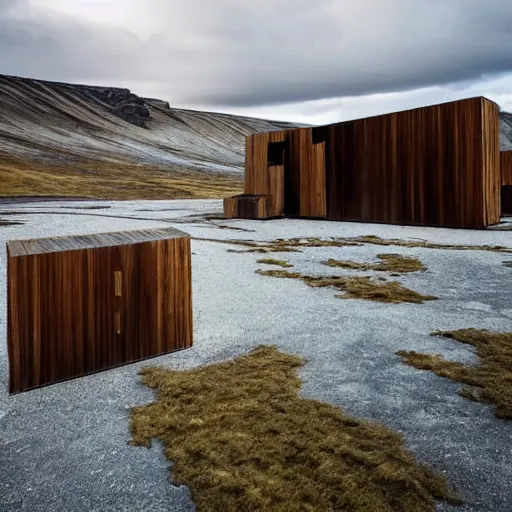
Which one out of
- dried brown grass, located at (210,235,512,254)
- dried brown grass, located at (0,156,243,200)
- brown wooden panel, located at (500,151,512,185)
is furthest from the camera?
dried brown grass, located at (0,156,243,200)

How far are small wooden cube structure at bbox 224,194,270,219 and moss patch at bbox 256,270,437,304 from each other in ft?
29.8

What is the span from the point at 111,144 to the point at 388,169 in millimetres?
58303

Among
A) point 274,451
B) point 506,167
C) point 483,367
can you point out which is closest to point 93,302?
point 274,451

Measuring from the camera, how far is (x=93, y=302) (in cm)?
322

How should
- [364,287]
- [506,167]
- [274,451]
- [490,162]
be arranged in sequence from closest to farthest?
[274,451], [364,287], [490,162], [506,167]

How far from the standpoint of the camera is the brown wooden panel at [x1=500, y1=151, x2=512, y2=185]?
52.1ft

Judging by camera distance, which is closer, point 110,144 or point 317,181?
point 317,181

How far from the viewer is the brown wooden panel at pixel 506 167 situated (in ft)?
52.1

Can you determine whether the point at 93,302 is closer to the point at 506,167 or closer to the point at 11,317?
the point at 11,317

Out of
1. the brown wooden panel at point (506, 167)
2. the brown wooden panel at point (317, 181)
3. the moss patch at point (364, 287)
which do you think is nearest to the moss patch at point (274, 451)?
the moss patch at point (364, 287)

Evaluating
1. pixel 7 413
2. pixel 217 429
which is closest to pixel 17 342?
pixel 7 413

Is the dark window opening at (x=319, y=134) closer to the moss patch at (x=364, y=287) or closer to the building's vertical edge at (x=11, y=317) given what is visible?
the moss patch at (x=364, y=287)

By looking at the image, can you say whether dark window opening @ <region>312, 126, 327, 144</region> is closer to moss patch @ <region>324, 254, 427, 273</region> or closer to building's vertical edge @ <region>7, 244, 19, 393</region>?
moss patch @ <region>324, 254, 427, 273</region>

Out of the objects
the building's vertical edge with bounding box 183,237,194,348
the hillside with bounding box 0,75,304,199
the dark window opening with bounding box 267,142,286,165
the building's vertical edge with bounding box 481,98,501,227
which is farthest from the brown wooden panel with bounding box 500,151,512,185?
the hillside with bounding box 0,75,304,199
